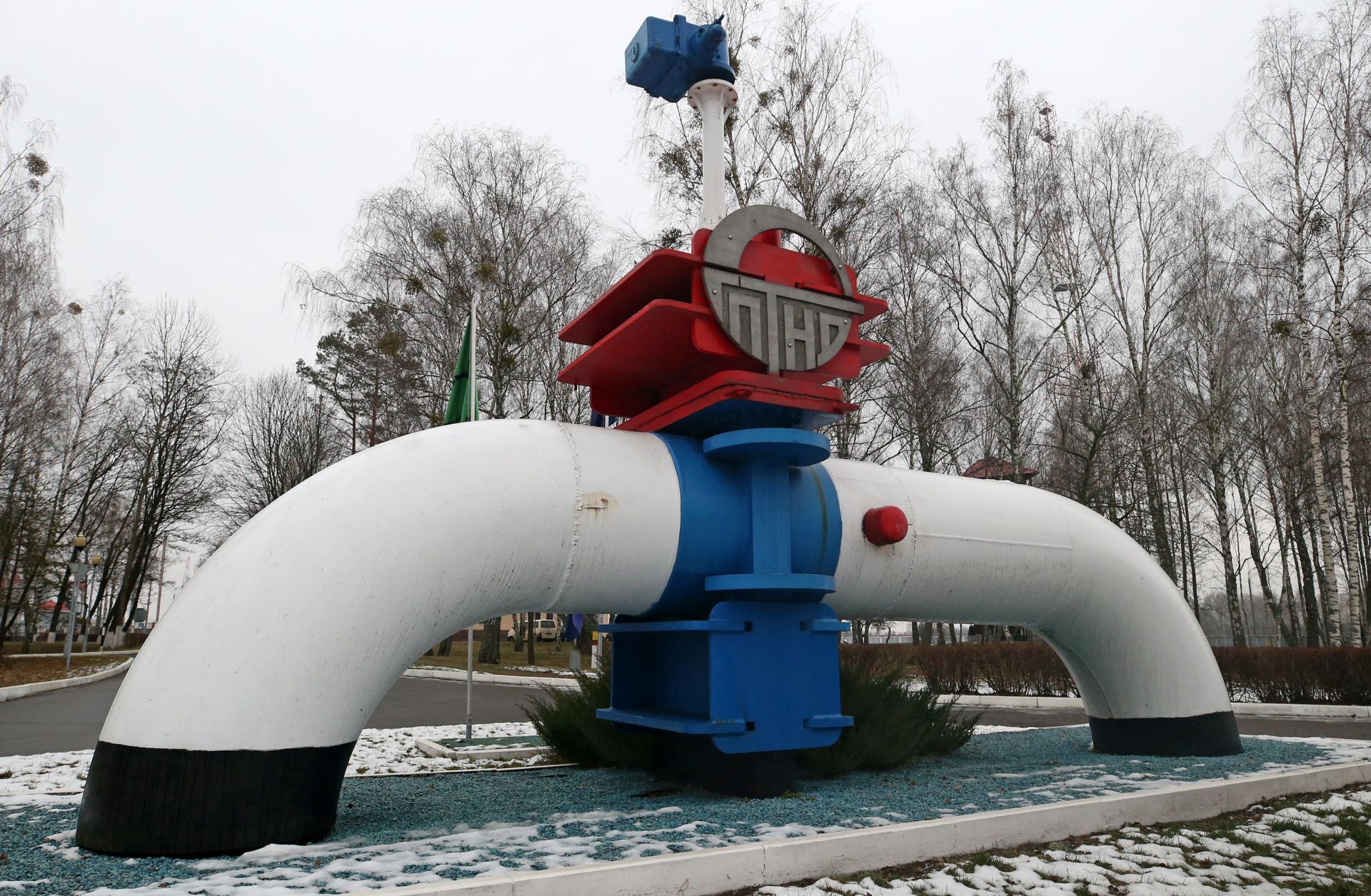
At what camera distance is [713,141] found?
554 centimetres

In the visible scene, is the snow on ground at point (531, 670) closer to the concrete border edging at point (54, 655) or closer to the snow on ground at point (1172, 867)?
the concrete border edging at point (54, 655)

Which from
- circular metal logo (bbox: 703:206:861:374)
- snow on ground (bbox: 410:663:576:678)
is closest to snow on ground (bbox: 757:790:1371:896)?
circular metal logo (bbox: 703:206:861:374)

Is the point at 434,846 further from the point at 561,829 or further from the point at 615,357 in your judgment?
the point at 615,357

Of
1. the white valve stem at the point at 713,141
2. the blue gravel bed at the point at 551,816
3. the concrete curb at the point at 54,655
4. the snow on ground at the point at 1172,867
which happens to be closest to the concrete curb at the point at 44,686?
the concrete curb at the point at 54,655

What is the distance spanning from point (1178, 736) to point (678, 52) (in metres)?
5.84

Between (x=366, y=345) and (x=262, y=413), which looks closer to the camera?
(x=366, y=345)

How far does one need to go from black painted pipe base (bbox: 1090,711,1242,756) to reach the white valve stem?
470 cm

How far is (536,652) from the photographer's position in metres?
29.9

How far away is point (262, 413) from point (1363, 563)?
3501 cm

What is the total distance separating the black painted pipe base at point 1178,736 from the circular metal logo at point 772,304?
370 centimetres

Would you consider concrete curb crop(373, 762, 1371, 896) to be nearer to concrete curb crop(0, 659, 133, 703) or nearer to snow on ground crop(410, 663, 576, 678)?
snow on ground crop(410, 663, 576, 678)

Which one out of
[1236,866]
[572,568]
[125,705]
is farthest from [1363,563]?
[125,705]

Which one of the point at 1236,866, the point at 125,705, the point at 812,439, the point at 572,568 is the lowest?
the point at 1236,866

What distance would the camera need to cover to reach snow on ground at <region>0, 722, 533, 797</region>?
5816 millimetres
